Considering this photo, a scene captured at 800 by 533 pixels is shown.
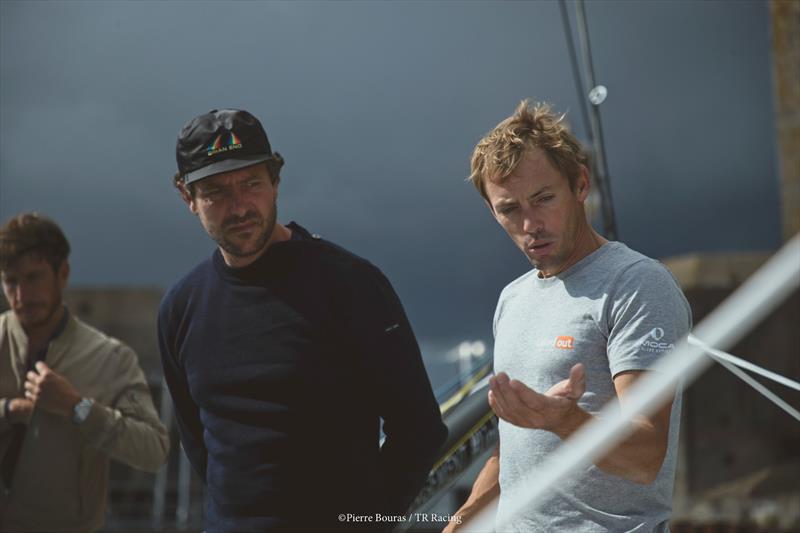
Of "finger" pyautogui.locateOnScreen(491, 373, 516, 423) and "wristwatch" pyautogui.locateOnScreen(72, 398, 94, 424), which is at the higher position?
"finger" pyautogui.locateOnScreen(491, 373, 516, 423)

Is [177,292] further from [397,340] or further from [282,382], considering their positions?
[397,340]

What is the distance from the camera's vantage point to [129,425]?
214 centimetres

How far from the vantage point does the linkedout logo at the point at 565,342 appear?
1301 mm

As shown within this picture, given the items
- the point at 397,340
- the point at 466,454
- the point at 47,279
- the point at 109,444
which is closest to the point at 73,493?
the point at 109,444

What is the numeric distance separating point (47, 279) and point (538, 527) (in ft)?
4.80

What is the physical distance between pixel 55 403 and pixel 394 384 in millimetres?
986

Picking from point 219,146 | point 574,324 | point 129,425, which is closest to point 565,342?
point 574,324

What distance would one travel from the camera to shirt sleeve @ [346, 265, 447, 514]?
4.92 ft

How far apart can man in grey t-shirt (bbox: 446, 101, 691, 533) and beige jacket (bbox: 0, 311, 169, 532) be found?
106cm

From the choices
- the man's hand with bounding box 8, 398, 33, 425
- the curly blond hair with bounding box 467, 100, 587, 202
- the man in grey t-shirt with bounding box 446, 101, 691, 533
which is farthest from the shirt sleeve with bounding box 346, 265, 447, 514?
the man's hand with bounding box 8, 398, 33, 425

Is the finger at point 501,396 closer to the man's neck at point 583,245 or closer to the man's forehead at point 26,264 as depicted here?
the man's neck at point 583,245

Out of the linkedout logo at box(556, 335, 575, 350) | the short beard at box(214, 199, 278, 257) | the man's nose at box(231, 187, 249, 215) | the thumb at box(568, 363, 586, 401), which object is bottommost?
the linkedout logo at box(556, 335, 575, 350)

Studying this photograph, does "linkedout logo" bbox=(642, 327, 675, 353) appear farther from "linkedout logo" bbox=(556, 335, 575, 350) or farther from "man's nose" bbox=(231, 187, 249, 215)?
"man's nose" bbox=(231, 187, 249, 215)

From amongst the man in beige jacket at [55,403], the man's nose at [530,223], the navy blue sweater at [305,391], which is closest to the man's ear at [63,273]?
the man in beige jacket at [55,403]
